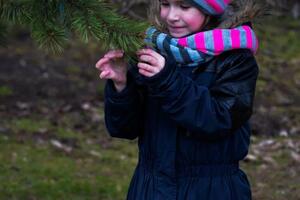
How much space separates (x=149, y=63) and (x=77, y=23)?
13.0 inches

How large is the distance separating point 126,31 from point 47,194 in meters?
2.92

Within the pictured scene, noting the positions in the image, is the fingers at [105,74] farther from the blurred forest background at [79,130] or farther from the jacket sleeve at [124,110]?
the blurred forest background at [79,130]

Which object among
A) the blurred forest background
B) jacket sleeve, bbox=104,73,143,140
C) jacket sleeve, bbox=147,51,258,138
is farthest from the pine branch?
the blurred forest background

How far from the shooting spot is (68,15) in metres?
2.64

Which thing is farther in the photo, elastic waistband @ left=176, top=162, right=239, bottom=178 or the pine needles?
→ elastic waistband @ left=176, top=162, right=239, bottom=178

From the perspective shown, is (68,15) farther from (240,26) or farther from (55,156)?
(55,156)

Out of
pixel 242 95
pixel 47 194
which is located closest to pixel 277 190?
pixel 47 194

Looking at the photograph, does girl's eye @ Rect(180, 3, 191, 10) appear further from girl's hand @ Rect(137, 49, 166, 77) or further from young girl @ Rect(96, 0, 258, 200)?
girl's hand @ Rect(137, 49, 166, 77)

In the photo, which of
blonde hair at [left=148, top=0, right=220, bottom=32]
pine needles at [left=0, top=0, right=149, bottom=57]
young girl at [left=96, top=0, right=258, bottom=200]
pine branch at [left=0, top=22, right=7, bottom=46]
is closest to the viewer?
pine needles at [left=0, top=0, right=149, bottom=57]

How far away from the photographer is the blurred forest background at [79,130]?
5469 mm

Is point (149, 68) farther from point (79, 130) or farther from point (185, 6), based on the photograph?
point (79, 130)

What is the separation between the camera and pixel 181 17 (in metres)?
2.92

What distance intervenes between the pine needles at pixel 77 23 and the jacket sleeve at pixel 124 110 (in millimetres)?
279

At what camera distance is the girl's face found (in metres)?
2.92
